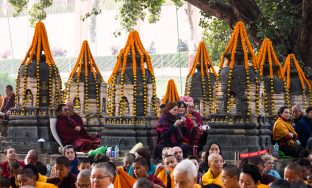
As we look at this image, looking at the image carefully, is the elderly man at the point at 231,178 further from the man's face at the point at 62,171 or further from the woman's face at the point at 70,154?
the woman's face at the point at 70,154

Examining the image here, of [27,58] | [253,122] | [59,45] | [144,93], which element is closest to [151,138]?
[144,93]

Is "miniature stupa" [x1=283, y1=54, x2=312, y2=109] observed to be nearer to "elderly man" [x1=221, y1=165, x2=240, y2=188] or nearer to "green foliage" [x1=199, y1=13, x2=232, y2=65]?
"green foliage" [x1=199, y1=13, x2=232, y2=65]

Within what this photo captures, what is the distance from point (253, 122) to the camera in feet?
53.7

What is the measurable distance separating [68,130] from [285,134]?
4334 mm

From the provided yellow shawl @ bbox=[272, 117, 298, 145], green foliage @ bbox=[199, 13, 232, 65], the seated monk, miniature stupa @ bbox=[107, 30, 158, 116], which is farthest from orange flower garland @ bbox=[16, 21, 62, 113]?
green foliage @ bbox=[199, 13, 232, 65]

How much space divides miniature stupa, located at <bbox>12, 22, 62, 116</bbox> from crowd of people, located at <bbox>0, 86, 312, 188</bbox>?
65 cm

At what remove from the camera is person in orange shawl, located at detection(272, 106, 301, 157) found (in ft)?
54.6

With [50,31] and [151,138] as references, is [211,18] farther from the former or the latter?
[50,31]

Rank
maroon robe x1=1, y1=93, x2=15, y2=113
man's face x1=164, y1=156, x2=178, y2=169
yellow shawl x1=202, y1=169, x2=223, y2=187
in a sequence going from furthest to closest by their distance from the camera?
maroon robe x1=1, y1=93, x2=15, y2=113, man's face x1=164, y1=156, x2=178, y2=169, yellow shawl x1=202, y1=169, x2=223, y2=187

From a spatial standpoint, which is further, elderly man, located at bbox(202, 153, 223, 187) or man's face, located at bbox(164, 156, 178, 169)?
man's face, located at bbox(164, 156, 178, 169)

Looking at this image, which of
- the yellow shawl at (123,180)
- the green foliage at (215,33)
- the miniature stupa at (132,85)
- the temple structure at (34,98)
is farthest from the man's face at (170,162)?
the green foliage at (215,33)

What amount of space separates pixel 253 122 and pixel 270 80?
2996 millimetres

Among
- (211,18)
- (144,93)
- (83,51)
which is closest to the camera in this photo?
(144,93)

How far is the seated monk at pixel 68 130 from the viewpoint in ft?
58.7
